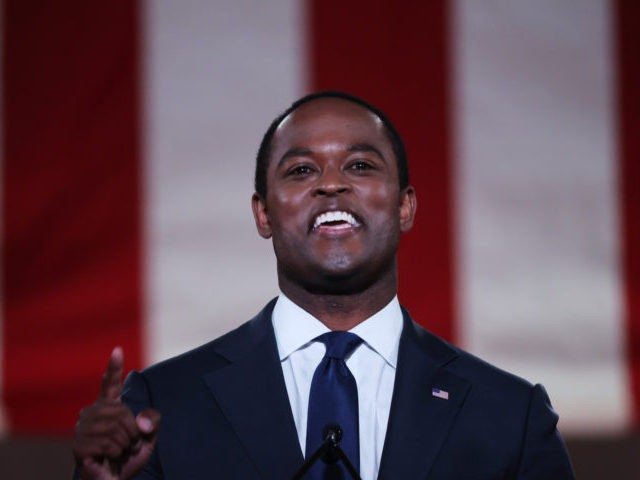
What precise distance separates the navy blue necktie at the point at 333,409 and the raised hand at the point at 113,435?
0.24 m

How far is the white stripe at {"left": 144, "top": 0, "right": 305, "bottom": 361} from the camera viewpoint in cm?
213

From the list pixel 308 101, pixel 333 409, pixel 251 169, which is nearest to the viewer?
pixel 333 409

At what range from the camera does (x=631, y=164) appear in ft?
7.16

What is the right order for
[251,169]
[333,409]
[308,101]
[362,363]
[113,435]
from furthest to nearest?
[251,169]
[308,101]
[362,363]
[333,409]
[113,435]

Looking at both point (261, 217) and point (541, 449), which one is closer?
point (541, 449)

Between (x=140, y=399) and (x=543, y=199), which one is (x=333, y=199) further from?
(x=543, y=199)

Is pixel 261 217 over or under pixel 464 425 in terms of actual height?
over

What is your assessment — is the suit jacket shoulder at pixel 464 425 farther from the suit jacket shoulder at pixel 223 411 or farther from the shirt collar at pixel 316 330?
the suit jacket shoulder at pixel 223 411

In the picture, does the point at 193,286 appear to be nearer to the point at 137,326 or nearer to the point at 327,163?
the point at 137,326

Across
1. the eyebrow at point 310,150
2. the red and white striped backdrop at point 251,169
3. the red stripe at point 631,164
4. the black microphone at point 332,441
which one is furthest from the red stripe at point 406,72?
the black microphone at point 332,441

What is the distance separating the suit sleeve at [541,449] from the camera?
1.24m

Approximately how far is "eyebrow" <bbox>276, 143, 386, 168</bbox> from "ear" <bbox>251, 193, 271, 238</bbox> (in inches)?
3.6

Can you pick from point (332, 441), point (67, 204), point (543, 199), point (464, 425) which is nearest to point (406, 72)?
point (543, 199)

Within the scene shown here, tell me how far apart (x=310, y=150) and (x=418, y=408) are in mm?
386
